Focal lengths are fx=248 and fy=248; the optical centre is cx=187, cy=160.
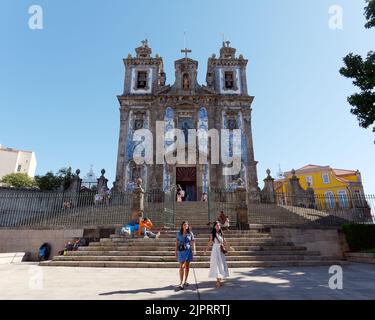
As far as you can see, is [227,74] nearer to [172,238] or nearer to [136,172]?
[136,172]

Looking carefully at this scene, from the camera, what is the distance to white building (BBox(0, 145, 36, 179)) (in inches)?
1852

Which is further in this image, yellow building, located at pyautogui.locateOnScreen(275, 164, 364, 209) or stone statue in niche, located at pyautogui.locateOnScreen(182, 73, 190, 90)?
yellow building, located at pyautogui.locateOnScreen(275, 164, 364, 209)

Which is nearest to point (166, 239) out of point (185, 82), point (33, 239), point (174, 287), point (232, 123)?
point (174, 287)

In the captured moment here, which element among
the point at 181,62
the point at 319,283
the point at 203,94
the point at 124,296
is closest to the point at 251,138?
the point at 203,94

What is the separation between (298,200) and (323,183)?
27161 millimetres

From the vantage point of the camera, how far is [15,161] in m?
47.9

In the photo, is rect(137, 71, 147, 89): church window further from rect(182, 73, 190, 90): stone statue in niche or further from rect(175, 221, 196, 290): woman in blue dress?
rect(175, 221, 196, 290): woman in blue dress

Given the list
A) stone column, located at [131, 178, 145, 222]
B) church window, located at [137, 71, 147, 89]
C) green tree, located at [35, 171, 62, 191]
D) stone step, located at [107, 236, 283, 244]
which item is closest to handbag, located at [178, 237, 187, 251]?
stone step, located at [107, 236, 283, 244]

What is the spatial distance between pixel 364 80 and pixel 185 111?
17.6m

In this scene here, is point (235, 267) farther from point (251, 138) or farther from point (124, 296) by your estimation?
point (251, 138)

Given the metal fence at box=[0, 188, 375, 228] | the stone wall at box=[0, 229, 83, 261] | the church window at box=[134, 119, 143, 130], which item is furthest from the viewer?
the church window at box=[134, 119, 143, 130]

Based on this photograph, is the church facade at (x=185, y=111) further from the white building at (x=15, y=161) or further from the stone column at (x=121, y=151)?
the white building at (x=15, y=161)

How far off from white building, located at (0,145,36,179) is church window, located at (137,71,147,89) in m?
34.3

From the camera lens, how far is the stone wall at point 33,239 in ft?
41.5
